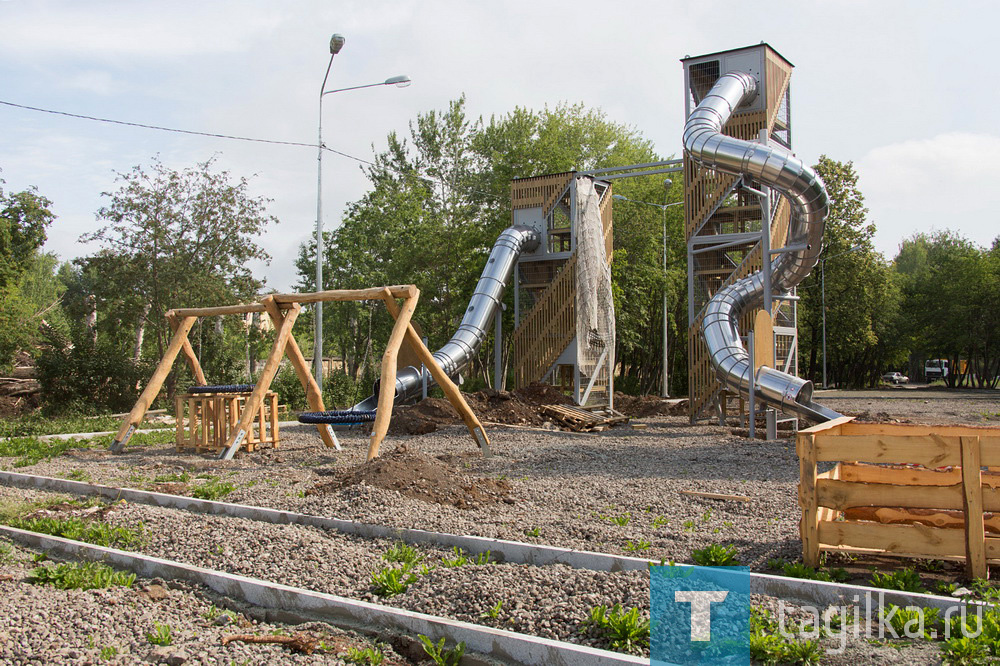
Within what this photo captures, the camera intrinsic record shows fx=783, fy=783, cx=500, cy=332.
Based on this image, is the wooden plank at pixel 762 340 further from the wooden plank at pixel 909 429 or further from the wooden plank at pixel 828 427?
the wooden plank at pixel 909 429

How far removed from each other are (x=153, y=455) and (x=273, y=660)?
9.94 m

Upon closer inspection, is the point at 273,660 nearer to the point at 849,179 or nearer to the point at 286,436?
the point at 286,436

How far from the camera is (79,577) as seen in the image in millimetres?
5688

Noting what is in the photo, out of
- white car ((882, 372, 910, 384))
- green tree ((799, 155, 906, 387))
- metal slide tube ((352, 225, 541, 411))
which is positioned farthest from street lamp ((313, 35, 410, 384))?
white car ((882, 372, 910, 384))

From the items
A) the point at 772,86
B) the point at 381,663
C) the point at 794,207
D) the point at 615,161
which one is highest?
the point at 615,161

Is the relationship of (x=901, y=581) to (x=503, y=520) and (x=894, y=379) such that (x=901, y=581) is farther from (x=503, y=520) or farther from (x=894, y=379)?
(x=894, y=379)

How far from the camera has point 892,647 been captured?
4.17 meters

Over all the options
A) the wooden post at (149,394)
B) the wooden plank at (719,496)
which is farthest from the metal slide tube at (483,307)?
the wooden plank at (719,496)

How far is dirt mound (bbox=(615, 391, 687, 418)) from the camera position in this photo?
24.5 meters

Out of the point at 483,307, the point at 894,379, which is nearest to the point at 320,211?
the point at 483,307

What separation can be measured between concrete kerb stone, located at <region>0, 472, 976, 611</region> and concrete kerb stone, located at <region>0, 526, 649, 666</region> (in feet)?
4.52

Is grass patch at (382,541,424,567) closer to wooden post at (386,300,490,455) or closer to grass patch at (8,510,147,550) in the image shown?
grass patch at (8,510,147,550)

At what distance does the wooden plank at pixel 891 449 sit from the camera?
18.0 feet

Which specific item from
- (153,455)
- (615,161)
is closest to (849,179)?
(615,161)
